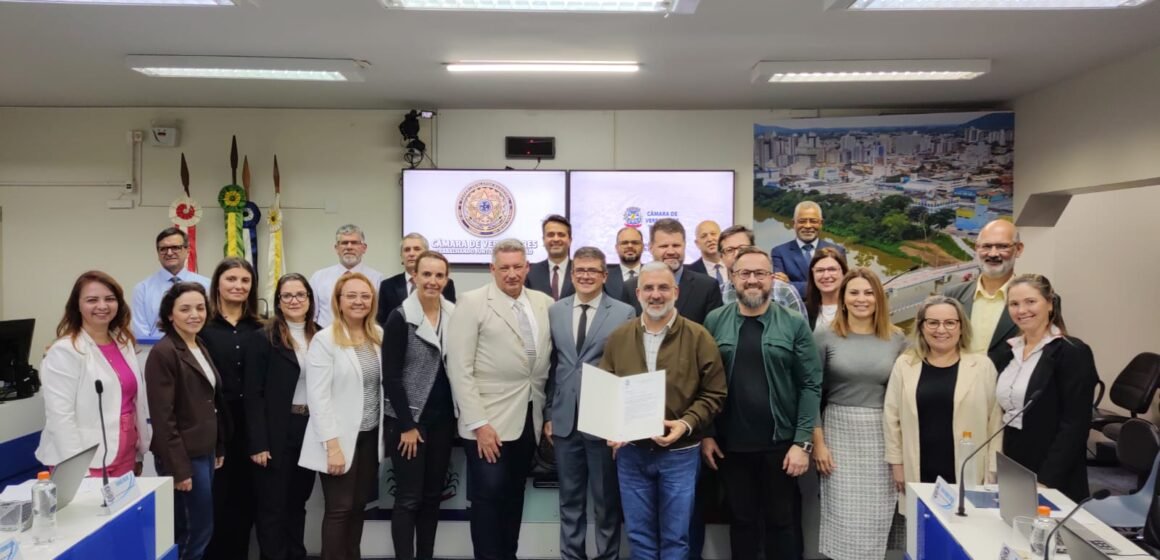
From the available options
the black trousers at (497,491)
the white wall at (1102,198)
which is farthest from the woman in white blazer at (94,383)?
the white wall at (1102,198)

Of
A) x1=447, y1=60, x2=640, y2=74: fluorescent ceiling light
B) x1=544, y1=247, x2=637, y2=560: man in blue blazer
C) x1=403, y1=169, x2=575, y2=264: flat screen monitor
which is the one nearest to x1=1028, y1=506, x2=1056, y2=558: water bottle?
x1=544, y1=247, x2=637, y2=560: man in blue blazer

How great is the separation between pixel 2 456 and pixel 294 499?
67.1 inches

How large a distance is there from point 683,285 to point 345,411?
1.69 meters

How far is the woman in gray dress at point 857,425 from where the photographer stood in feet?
10.2

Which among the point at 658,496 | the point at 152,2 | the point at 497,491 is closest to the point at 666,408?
the point at 658,496

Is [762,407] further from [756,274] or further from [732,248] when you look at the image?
[732,248]

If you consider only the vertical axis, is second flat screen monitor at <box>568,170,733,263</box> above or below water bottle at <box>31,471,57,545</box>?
above

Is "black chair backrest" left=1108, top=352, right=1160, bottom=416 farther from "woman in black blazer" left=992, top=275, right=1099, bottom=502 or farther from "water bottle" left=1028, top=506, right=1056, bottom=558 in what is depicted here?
"water bottle" left=1028, top=506, right=1056, bottom=558

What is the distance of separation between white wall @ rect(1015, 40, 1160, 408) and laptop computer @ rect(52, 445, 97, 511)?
19.3ft

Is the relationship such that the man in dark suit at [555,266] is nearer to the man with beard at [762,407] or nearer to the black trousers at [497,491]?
the black trousers at [497,491]

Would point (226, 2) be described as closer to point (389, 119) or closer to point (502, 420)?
point (502, 420)

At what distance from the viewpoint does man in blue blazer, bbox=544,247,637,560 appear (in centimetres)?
323

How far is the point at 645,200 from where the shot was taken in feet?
21.4

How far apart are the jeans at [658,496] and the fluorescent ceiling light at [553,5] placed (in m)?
2.13
